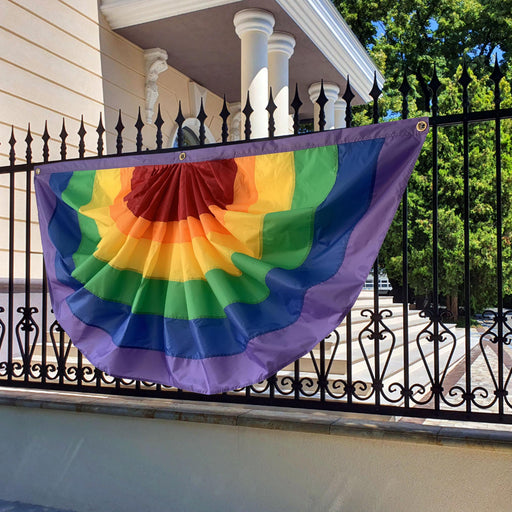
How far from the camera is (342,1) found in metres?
21.3

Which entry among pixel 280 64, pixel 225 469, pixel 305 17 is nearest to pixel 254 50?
pixel 280 64

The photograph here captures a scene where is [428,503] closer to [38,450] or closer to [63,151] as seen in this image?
[38,450]

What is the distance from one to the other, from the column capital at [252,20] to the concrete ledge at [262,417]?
548cm

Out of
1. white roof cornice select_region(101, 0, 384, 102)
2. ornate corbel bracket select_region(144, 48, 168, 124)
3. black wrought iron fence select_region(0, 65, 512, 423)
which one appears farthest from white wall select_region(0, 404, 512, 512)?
ornate corbel bracket select_region(144, 48, 168, 124)

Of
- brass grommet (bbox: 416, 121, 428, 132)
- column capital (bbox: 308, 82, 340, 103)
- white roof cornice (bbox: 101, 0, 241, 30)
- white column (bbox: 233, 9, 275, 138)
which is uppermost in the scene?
white roof cornice (bbox: 101, 0, 241, 30)

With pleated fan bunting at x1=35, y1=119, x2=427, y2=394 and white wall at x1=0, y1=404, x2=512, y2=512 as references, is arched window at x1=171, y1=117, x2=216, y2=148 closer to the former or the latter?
pleated fan bunting at x1=35, y1=119, x2=427, y2=394

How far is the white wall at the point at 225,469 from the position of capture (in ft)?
9.98

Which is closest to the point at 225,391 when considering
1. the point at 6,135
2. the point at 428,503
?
the point at 428,503

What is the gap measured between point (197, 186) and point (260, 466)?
1.72 m

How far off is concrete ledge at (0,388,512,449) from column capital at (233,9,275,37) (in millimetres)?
5482

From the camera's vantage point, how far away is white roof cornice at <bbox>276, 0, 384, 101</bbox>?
8336 mm

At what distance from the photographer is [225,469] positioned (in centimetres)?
353

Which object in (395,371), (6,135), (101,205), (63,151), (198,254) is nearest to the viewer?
(198,254)

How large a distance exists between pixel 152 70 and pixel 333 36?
117 inches
